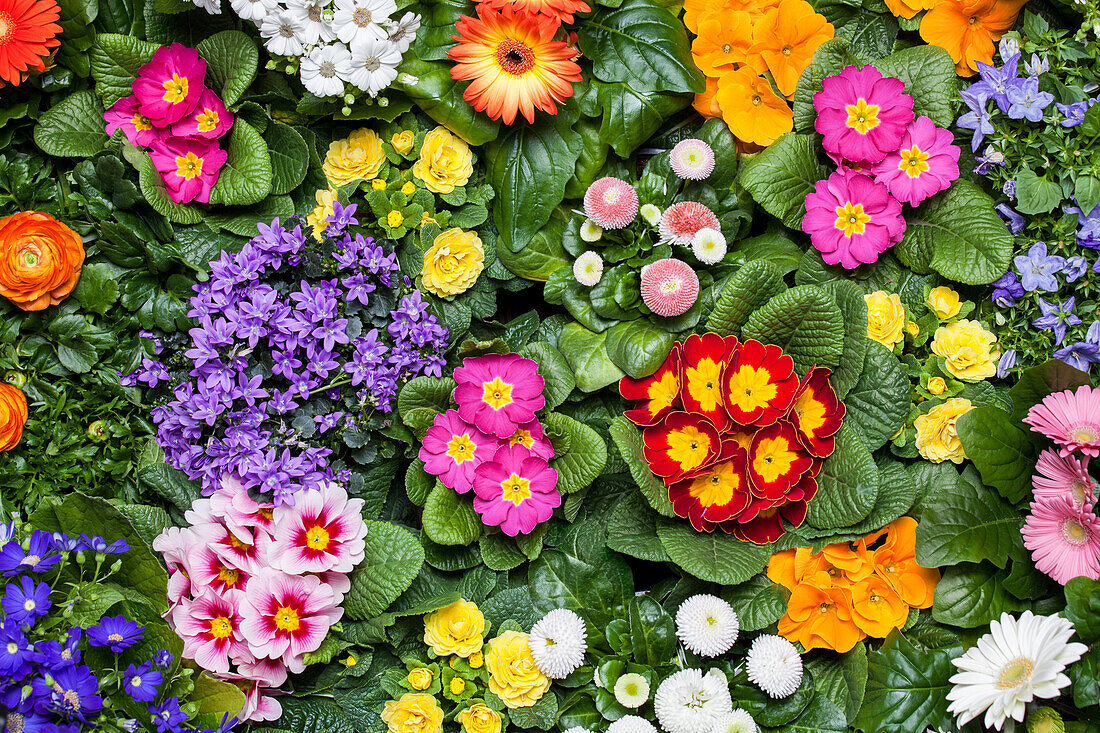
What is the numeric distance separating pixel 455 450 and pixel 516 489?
149 mm

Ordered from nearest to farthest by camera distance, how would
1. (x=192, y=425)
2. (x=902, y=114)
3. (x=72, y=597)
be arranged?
(x=72, y=597)
(x=192, y=425)
(x=902, y=114)

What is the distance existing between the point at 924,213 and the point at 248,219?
1.44 m

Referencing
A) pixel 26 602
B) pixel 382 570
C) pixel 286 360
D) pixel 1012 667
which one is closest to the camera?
pixel 26 602

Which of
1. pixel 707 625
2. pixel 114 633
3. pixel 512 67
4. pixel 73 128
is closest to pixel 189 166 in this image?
pixel 73 128

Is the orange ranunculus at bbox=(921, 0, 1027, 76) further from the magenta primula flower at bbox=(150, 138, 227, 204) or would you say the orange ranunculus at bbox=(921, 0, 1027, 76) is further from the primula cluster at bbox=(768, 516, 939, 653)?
the magenta primula flower at bbox=(150, 138, 227, 204)

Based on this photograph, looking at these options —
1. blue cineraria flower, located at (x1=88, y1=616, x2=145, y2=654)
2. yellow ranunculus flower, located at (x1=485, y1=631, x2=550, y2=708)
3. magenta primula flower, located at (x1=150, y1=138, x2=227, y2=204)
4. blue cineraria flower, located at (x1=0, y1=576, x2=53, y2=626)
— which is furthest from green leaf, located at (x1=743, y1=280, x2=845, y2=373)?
blue cineraria flower, located at (x1=0, y1=576, x2=53, y2=626)

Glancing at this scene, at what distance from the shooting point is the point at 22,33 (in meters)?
1.53

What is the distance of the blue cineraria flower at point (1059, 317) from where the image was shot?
165cm

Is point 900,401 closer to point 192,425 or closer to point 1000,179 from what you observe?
point 1000,179

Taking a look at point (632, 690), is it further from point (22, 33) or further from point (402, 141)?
point (22, 33)

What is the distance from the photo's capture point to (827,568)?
67.5 inches

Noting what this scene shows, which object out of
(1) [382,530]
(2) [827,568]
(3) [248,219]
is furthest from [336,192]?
(2) [827,568]

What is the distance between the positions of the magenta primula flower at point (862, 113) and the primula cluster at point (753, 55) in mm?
107

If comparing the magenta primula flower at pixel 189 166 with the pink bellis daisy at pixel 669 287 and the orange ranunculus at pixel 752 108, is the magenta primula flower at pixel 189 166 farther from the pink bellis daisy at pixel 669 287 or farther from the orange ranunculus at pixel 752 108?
the orange ranunculus at pixel 752 108
